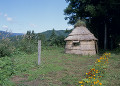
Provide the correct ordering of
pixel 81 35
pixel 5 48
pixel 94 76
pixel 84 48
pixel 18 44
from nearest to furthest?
pixel 94 76 < pixel 5 48 < pixel 84 48 < pixel 81 35 < pixel 18 44

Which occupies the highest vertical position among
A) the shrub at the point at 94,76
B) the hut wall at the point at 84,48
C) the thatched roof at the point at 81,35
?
the thatched roof at the point at 81,35

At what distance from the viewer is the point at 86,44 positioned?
13.6 metres

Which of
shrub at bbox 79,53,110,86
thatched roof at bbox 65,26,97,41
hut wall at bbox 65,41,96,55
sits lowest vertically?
shrub at bbox 79,53,110,86

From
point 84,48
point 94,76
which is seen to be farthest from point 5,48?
point 94,76

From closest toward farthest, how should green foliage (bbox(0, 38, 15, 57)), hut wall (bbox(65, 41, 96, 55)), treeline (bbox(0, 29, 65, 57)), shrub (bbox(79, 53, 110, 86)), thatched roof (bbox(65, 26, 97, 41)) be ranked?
shrub (bbox(79, 53, 110, 86))
green foliage (bbox(0, 38, 15, 57))
treeline (bbox(0, 29, 65, 57))
hut wall (bbox(65, 41, 96, 55))
thatched roof (bbox(65, 26, 97, 41))

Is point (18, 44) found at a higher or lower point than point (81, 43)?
lower

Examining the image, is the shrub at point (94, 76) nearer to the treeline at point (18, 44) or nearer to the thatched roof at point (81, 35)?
the treeline at point (18, 44)

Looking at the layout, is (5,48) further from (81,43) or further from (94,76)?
(94,76)

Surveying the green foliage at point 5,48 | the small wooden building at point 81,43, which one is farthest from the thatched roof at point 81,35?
the green foliage at point 5,48

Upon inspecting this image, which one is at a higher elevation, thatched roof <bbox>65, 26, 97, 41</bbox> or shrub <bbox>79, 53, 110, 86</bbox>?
thatched roof <bbox>65, 26, 97, 41</bbox>

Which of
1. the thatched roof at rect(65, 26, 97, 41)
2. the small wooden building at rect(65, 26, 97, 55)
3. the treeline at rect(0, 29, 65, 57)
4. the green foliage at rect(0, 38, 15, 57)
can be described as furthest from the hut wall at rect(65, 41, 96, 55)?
the green foliage at rect(0, 38, 15, 57)

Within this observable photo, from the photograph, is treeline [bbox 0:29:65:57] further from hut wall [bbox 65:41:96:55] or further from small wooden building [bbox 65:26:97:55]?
hut wall [bbox 65:41:96:55]

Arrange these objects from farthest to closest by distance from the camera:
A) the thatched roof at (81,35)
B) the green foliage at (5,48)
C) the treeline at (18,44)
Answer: the thatched roof at (81,35), the treeline at (18,44), the green foliage at (5,48)

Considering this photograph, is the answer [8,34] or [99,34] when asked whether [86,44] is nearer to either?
[8,34]
